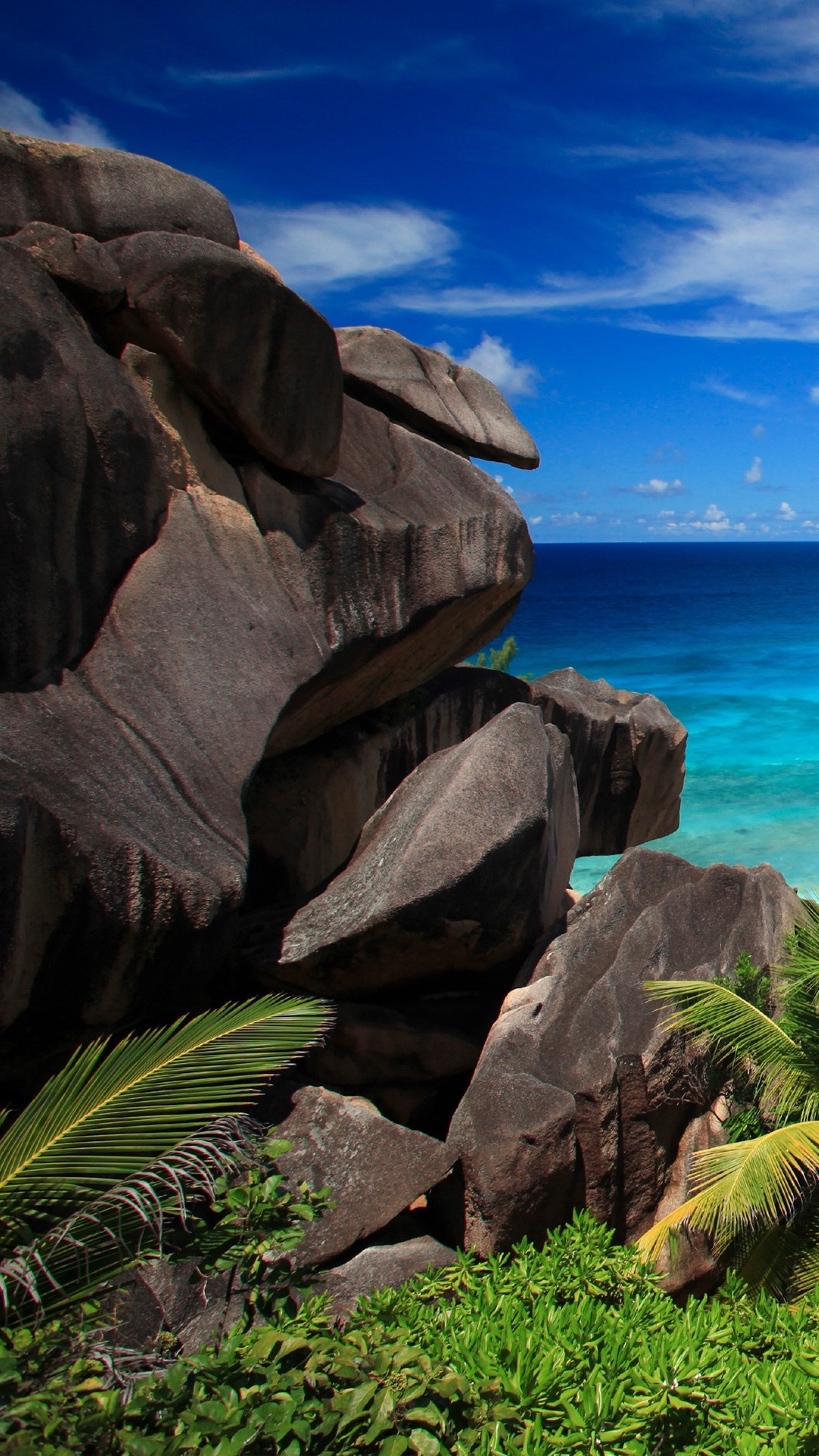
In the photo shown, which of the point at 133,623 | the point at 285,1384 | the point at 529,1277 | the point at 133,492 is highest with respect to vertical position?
the point at 133,492

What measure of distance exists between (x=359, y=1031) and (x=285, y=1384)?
5803 mm

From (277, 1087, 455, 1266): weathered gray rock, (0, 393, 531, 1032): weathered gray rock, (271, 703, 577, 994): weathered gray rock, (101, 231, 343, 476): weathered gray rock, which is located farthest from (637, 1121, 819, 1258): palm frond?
(101, 231, 343, 476): weathered gray rock

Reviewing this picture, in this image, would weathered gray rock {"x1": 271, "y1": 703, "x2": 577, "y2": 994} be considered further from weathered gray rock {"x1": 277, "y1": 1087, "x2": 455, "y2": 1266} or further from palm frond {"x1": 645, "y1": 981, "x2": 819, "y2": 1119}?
palm frond {"x1": 645, "y1": 981, "x2": 819, "y2": 1119}

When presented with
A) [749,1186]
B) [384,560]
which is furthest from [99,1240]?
[384,560]

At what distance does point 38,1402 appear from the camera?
2791 mm

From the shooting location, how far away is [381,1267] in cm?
702

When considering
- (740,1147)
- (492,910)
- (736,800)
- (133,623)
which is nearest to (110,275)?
(133,623)

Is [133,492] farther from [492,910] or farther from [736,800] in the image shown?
[736,800]

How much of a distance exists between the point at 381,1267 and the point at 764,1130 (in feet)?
9.35

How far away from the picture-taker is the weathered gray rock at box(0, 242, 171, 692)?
7645 mm

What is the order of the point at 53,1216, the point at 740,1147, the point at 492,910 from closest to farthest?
the point at 53,1216 → the point at 740,1147 → the point at 492,910

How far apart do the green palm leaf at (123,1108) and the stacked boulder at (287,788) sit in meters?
2.38

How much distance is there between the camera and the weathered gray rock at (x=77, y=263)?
859 centimetres

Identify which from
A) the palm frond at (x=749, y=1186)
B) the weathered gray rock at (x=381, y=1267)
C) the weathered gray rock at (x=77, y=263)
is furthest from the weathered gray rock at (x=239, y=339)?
the palm frond at (x=749, y=1186)
